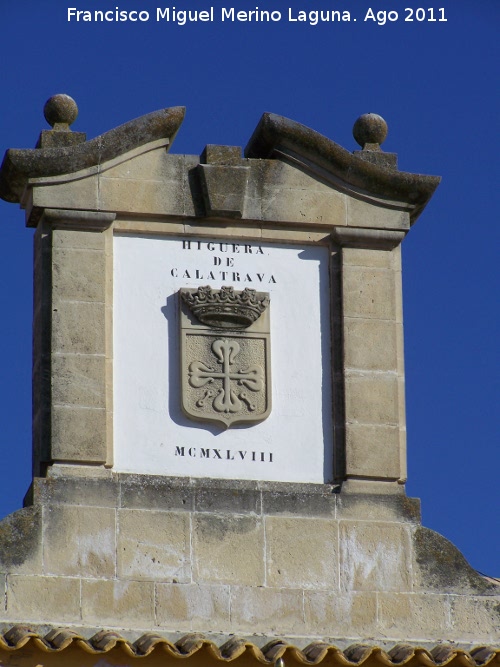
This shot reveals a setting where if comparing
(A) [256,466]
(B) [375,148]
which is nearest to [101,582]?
(A) [256,466]

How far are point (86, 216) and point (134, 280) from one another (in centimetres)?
62

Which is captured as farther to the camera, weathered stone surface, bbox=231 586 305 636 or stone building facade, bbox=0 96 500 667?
weathered stone surface, bbox=231 586 305 636

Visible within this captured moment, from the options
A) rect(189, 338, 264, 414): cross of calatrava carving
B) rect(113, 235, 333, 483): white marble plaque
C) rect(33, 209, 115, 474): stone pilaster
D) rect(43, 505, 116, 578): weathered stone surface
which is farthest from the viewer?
rect(189, 338, 264, 414): cross of calatrava carving

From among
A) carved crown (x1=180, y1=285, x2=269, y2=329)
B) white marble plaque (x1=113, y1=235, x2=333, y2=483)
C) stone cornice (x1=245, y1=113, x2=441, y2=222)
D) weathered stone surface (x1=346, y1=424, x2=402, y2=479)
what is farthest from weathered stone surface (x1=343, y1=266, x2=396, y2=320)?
weathered stone surface (x1=346, y1=424, x2=402, y2=479)

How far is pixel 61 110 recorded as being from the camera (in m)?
20.1

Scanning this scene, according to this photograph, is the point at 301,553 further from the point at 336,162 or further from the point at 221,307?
the point at 336,162

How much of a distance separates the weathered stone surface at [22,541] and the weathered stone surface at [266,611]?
1504 mm

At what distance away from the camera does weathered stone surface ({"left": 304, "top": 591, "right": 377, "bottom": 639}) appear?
19.0m

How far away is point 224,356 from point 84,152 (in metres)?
1.92

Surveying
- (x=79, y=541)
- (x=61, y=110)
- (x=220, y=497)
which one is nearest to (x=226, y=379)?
(x=220, y=497)

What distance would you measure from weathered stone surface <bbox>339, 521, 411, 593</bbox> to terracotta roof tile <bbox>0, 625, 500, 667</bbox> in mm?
546

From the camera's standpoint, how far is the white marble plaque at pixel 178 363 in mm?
19312

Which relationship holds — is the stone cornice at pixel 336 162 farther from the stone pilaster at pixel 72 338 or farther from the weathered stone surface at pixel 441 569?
the weathered stone surface at pixel 441 569

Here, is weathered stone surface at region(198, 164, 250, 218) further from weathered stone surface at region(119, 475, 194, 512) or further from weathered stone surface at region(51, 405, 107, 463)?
weathered stone surface at region(119, 475, 194, 512)
